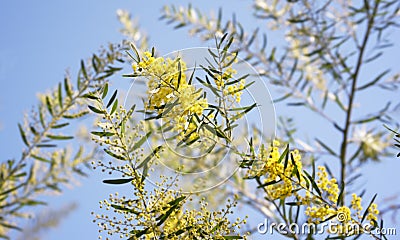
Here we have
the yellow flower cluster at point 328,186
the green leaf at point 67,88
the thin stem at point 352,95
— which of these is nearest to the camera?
the yellow flower cluster at point 328,186

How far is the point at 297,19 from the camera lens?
53.4 inches

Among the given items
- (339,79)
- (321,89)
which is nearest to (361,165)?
(339,79)

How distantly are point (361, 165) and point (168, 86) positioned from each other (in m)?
0.87

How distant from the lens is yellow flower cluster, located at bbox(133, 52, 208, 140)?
1.66 feet

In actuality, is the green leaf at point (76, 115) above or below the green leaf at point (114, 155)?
above

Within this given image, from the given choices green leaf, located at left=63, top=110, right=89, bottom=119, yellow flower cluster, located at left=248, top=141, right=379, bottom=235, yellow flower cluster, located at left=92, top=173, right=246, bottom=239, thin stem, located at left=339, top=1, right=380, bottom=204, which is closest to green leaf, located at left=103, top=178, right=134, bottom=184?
yellow flower cluster, located at left=92, top=173, right=246, bottom=239

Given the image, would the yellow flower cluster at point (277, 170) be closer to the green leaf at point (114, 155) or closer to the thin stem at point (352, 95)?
the green leaf at point (114, 155)

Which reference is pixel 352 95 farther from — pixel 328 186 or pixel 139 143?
pixel 139 143

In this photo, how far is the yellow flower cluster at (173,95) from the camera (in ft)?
1.66

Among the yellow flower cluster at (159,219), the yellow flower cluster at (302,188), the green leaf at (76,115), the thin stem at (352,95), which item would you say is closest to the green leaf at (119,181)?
the yellow flower cluster at (159,219)

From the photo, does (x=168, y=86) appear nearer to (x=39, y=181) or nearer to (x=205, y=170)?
(x=205, y=170)

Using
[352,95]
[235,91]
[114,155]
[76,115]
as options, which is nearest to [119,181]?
[114,155]

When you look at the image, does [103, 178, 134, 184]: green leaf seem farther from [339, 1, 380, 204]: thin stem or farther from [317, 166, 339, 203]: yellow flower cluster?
[339, 1, 380, 204]: thin stem

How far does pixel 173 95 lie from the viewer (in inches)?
19.9
